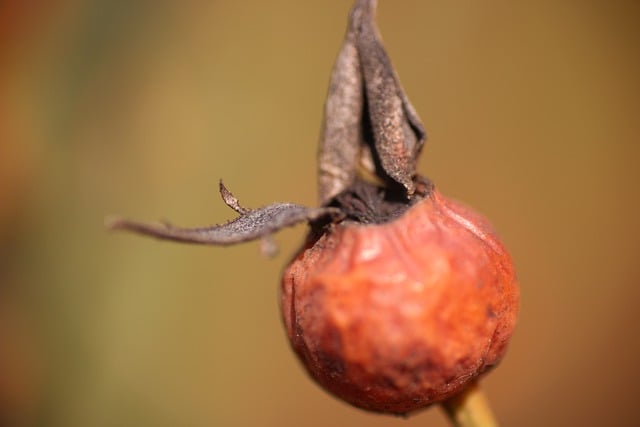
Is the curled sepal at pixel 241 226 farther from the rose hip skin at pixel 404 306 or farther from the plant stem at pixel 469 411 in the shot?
the plant stem at pixel 469 411

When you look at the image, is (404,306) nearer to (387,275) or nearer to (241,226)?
(387,275)

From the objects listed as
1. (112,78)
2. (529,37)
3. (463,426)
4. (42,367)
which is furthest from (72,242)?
(463,426)

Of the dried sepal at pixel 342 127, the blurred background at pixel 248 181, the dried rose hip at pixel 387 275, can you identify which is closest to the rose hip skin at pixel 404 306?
the dried rose hip at pixel 387 275

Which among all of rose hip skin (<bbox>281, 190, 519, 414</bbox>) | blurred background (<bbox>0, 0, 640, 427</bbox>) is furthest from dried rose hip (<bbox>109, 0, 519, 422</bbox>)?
blurred background (<bbox>0, 0, 640, 427</bbox>)

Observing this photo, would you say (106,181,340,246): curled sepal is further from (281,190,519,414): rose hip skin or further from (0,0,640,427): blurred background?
(0,0,640,427): blurred background

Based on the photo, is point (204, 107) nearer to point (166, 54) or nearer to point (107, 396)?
point (166, 54)

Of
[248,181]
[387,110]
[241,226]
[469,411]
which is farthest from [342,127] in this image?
[248,181]
